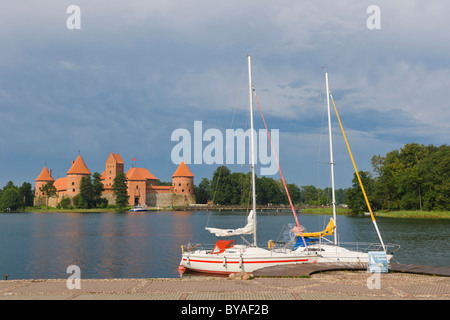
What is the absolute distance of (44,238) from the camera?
37.2 metres

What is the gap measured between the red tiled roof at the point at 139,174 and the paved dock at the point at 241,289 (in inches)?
4311

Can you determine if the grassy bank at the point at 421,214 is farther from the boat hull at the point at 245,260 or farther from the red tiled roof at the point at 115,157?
the red tiled roof at the point at 115,157

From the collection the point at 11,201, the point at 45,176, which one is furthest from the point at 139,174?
the point at 11,201

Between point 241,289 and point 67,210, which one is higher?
point 241,289

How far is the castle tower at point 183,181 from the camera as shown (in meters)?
120

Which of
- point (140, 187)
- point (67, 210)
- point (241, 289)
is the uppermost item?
point (140, 187)

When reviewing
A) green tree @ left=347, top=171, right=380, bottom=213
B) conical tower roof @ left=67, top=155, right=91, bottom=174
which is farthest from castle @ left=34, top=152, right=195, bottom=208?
green tree @ left=347, top=171, right=380, bottom=213

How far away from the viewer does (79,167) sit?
112 m

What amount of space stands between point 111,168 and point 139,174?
841 cm

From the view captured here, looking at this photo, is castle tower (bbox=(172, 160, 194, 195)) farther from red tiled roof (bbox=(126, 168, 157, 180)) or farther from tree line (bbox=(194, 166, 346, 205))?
red tiled roof (bbox=(126, 168, 157, 180))

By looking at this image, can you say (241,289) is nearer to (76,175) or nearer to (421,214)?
(421,214)

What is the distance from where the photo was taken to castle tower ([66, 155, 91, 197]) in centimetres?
11019

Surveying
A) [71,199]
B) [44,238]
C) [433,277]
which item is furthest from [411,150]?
[71,199]
